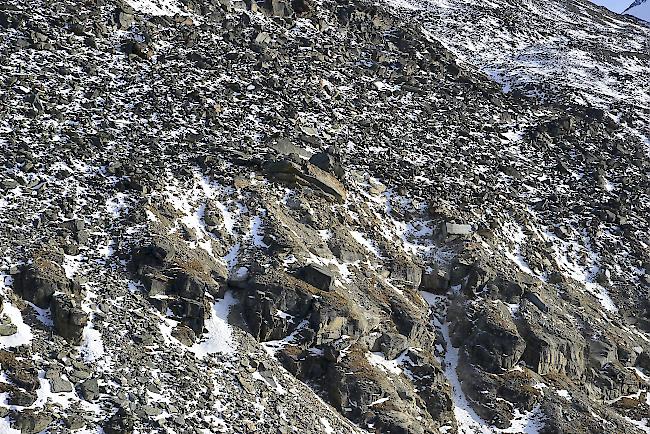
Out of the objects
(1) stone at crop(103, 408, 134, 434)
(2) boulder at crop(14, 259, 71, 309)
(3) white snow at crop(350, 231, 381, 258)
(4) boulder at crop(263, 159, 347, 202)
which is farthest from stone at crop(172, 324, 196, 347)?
(4) boulder at crop(263, 159, 347, 202)

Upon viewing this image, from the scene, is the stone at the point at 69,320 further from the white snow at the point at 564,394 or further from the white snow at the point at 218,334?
the white snow at the point at 564,394

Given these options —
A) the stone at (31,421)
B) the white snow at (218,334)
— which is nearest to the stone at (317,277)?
the white snow at (218,334)

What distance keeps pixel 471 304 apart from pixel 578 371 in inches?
186

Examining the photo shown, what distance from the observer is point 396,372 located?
1022 inches

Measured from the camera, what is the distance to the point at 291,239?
27.9 meters

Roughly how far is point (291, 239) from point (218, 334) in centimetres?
535

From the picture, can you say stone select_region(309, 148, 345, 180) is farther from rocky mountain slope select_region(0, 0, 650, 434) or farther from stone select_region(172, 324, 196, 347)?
stone select_region(172, 324, 196, 347)

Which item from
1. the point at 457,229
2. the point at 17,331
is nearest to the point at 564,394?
the point at 457,229

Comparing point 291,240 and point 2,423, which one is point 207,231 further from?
point 2,423

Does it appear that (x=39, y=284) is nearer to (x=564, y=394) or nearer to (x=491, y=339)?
(x=491, y=339)

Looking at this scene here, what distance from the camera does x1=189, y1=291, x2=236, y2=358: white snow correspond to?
2319 centimetres

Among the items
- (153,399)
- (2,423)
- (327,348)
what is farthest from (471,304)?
(2,423)

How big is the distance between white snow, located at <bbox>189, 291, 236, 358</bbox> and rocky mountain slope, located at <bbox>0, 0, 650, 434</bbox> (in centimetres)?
7

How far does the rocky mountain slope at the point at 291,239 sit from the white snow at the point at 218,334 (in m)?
0.07
